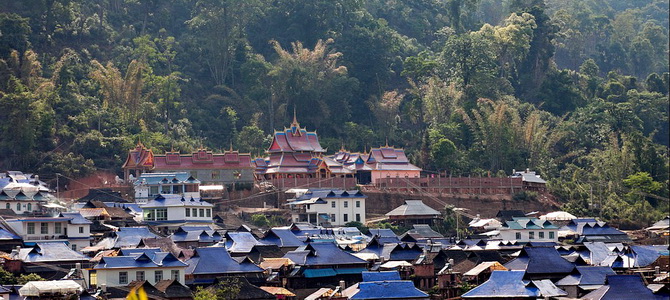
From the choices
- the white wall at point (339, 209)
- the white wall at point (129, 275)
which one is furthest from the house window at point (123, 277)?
the white wall at point (339, 209)

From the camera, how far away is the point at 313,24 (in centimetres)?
11050

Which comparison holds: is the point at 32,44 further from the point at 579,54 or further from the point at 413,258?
the point at 579,54

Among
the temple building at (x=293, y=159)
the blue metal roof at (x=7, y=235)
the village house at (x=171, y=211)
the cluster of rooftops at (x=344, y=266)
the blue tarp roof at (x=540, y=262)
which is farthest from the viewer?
the temple building at (x=293, y=159)

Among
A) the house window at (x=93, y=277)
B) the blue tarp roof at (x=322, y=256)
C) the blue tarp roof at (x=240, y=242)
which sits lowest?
the house window at (x=93, y=277)

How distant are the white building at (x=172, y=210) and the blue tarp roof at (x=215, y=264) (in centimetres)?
1497

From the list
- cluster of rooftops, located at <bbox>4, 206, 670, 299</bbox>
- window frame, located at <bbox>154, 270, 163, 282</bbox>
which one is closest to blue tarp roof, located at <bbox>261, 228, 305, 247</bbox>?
cluster of rooftops, located at <bbox>4, 206, 670, 299</bbox>

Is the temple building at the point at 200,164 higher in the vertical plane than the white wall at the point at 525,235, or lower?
higher

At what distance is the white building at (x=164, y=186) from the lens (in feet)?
260

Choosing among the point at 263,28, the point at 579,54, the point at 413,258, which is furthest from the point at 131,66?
the point at 579,54

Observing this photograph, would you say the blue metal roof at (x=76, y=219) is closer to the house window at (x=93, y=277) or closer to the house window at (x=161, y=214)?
the house window at (x=161, y=214)

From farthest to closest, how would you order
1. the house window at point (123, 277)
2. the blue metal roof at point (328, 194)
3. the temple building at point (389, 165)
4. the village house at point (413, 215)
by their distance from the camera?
the temple building at point (389, 165)
the village house at point (413, 215)
the blue metal roof at point (328, 194)
the house window at point (123, 277)

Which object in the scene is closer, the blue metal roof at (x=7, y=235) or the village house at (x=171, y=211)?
the blue metal roof at (x=7, y=235)

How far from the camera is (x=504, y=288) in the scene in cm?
4950

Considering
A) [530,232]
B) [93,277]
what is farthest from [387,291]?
[530,232]
